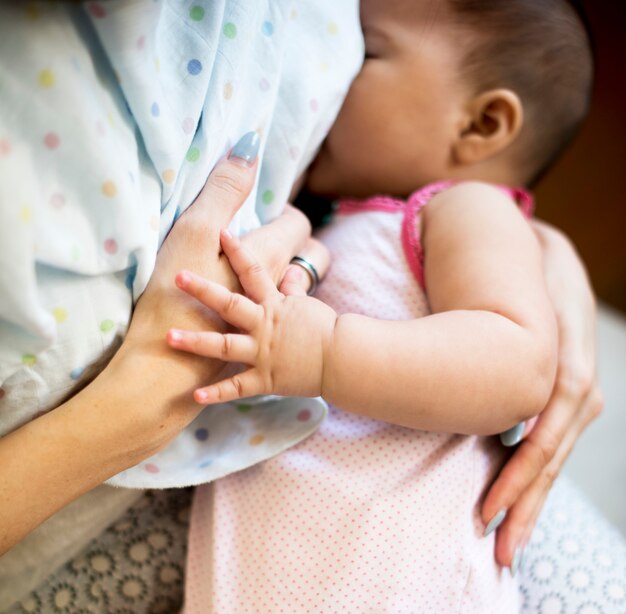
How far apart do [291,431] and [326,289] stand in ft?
0.62

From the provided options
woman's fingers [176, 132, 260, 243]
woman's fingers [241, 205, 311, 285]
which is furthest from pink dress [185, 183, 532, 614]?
woman's fingers [176, 132, 260, 243]

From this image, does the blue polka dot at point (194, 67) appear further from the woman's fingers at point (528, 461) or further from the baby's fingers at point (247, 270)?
the woman's fingers at point (528, 461)

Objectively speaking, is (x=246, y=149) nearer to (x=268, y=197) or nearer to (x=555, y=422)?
(x=268, y=197)

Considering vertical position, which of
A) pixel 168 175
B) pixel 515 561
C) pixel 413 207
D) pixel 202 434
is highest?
pixel 168 175

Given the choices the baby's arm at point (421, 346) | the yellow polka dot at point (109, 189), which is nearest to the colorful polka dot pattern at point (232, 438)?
the baby's arm at point (421, 346)

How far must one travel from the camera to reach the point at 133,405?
22.9 inches

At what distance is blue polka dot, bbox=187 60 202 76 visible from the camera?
60 centimetres

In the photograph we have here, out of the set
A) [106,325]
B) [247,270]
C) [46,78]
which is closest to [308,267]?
[247,270]

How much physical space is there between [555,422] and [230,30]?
60 centimetres

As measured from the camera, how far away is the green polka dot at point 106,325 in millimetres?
587

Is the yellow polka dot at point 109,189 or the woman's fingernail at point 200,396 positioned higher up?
the yellow polka dot at point 109,189

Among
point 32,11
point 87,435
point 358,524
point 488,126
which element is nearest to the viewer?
point 32,11

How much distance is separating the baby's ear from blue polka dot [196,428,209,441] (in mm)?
534

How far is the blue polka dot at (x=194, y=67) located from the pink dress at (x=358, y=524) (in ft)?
1.08
